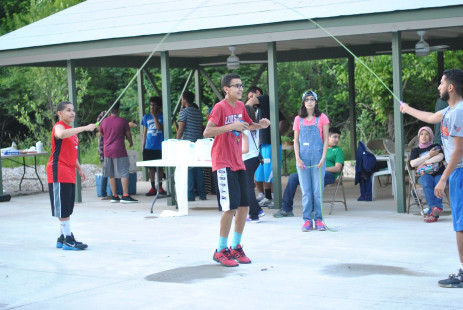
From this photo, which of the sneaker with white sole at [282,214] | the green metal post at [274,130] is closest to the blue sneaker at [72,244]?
the sneaker with white sole at [282,214]

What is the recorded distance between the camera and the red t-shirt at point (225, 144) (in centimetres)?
750

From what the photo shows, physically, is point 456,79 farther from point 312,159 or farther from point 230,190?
point 312,159

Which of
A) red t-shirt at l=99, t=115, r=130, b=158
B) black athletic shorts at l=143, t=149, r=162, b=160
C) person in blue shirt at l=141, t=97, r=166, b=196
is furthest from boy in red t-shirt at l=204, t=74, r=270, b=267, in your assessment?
black athletic shorts at l=143, t=149, r=162, b=160

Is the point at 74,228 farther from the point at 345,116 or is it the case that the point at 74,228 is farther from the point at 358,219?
the point at 345,116

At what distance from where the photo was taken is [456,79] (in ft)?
20.5

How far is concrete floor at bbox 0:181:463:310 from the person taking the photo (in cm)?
620

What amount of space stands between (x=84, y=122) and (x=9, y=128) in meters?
2.77

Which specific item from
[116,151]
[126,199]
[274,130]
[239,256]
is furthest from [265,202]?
[239,256]

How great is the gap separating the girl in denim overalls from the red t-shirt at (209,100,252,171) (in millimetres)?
2098

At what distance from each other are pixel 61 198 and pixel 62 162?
0.41 m

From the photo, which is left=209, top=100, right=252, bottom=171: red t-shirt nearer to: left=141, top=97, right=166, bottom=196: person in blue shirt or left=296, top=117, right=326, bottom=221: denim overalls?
left=296, top=117, right=326, bottom=221: denim overalls

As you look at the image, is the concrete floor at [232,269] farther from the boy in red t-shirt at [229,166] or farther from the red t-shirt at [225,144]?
the red t-shirt at [225,144]

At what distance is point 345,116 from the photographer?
25.0m

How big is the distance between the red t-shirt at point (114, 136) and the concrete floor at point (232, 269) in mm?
2129
